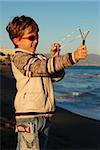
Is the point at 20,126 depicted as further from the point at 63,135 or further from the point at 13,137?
the point at 63,135

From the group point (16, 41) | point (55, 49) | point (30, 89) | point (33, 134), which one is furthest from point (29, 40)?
point (33, 134)

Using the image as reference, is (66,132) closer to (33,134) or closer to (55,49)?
(55,49)

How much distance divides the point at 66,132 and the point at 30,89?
701 centimetres

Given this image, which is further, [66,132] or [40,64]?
[66,132]

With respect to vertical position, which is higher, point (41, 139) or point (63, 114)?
point (41, 139)

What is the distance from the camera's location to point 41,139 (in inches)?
171

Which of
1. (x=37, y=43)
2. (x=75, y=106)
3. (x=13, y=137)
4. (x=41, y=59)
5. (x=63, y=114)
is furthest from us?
(x=75, y=106)

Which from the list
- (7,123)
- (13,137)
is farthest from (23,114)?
(7,123)

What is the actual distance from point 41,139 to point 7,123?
5942mm

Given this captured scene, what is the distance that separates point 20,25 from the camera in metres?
4.38

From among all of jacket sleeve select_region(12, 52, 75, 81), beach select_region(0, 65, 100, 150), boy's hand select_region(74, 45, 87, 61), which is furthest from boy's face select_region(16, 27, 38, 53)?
beach select_region(0, 65, 100, 150)

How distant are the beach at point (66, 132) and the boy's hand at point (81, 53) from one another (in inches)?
171

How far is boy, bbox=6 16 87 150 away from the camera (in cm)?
422

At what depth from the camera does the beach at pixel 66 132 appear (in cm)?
865
